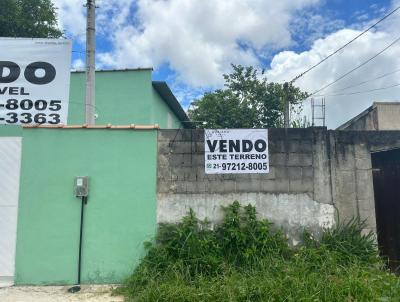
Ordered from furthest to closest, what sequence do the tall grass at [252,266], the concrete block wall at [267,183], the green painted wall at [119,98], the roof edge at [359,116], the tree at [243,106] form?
the tree at [243,106] → the roof edge at [359,116] → the green painted wall at [119,98] → the concrete block wall at [267,183] → the tall grass at [252,266]

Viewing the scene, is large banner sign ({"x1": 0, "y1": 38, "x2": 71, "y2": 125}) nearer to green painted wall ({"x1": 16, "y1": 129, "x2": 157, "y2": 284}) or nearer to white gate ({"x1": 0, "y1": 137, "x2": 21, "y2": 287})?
green painted wall ({"x1": 16, "y1": 129, "x2": 157, "y2": 284})

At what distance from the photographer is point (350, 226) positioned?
592 cm

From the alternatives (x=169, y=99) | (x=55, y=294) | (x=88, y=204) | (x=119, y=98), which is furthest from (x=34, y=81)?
(x=169, y=99)

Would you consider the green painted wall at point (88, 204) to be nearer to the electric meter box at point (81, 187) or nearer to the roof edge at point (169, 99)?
the electric meter box at point (81, 187)

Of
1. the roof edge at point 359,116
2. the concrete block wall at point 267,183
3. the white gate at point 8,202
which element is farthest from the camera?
the roof edge at point 359,116

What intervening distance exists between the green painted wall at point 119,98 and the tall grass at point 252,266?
6.42 metres

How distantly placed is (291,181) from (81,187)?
335 centimetres

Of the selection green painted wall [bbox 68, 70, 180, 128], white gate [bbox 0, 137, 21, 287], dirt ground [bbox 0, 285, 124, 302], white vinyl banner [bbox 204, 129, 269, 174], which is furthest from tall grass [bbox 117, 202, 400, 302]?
green painted wall [bbox 68, 70, 180, 128]

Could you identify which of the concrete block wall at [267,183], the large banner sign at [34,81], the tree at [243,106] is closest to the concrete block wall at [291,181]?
the concrete block wall at [267,183]

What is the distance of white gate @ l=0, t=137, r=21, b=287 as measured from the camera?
5762 mm

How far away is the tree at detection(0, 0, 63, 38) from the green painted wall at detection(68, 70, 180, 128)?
4088 millimetres

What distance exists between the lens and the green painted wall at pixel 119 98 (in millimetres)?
11648

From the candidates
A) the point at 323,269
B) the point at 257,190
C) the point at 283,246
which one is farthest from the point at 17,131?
the point at 323,269

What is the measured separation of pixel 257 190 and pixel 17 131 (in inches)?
157
